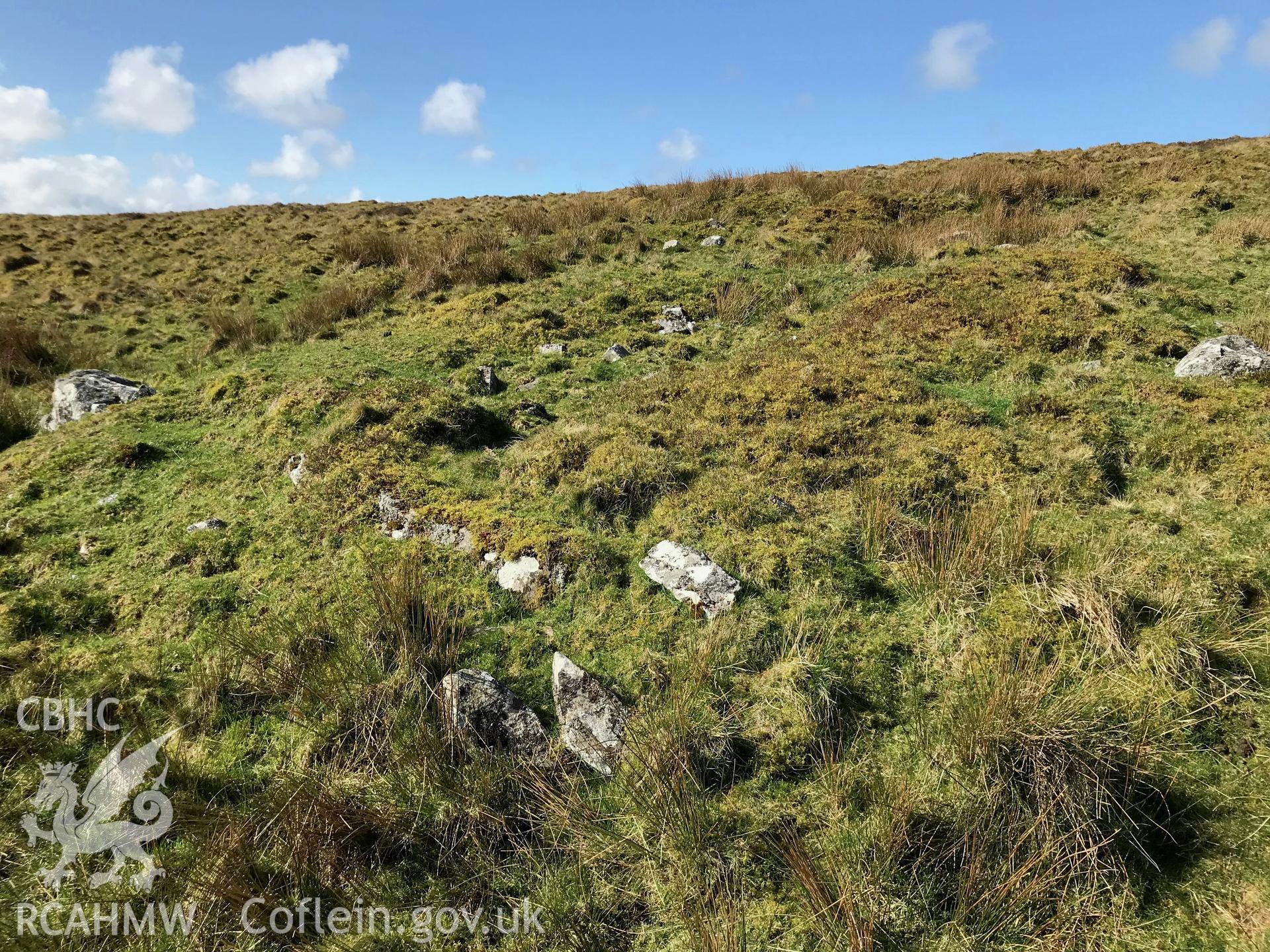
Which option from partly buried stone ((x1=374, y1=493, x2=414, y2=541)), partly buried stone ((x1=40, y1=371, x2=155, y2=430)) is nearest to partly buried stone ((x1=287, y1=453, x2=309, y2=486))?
partly buried stone ((x1=374, y1=493, x2=414, y2=541))

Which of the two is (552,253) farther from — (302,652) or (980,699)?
(980,699)

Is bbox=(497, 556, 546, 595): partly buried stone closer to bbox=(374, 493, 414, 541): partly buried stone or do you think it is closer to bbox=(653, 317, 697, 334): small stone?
bbox=(374, 493, 414, 541): partly buried stone

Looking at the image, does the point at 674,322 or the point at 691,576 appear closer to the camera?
the point at 691,576

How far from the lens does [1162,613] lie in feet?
13.2

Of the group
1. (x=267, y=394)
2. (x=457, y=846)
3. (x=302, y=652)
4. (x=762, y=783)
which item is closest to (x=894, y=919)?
(x=762, y=783)

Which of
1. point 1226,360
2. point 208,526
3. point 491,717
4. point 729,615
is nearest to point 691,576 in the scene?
point 729,615

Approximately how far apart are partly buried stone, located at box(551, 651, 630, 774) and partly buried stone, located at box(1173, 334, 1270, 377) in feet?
26.4

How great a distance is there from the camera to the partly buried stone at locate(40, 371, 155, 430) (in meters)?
8.45

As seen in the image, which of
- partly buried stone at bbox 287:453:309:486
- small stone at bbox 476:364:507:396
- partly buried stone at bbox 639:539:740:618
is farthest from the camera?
small stone at bbox 476:364:507:396

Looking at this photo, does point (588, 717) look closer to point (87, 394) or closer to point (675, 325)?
point (675, 325)

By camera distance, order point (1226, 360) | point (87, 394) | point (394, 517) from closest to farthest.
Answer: point (394, 517), point (1226, 360), point (87, 394)

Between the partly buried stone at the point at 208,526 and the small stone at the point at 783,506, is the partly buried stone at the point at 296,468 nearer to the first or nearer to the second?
the partly buried stone at the point at 208,526

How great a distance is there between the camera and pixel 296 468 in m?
6.48

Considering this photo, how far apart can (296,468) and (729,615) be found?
484 cm
